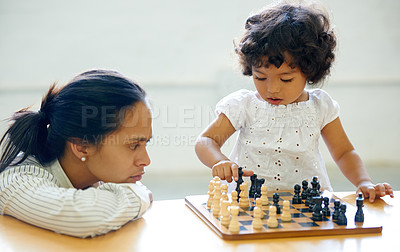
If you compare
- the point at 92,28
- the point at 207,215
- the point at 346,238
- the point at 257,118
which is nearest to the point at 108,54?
the point at 92,28

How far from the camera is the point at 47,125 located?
1.51 m

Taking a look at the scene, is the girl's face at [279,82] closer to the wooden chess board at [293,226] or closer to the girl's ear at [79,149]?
the wooden chess board at [293,226]

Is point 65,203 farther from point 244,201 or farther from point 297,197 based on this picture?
point 297,197

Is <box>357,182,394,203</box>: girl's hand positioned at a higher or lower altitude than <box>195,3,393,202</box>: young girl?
lower

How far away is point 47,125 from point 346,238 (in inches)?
38.1

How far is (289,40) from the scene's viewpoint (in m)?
1.81

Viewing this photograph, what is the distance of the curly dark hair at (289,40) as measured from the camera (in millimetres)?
1805

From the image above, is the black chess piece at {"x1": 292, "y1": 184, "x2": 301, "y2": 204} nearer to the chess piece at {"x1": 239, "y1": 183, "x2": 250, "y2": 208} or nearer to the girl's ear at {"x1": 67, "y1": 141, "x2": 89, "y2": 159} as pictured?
the chess piece at {"x1": 239, "y1": 183, "x2": 250, "y2": 208}

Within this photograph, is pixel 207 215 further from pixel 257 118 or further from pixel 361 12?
pixel 361 12

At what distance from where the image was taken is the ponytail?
1419 millimetres

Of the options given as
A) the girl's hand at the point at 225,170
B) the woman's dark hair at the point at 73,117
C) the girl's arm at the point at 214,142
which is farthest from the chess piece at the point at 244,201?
the woman's dark hair at the point at 73,117

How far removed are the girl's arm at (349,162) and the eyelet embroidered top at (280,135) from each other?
48mm

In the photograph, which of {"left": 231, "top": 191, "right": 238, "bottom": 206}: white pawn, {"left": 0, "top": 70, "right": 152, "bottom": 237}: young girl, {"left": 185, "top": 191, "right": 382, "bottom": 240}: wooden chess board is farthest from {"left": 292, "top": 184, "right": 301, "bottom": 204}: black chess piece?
{"left": 0, "top": 70, "right": 152, "bottom": 237}: young girl

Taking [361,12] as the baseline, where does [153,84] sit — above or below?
below
